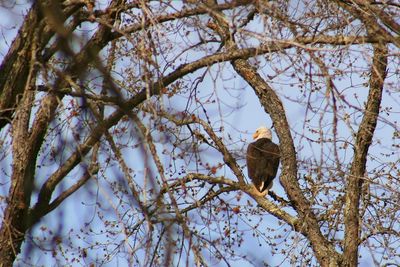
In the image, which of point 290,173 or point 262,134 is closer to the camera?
point 290,173

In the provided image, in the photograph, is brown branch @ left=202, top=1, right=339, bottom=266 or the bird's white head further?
the bird's white head

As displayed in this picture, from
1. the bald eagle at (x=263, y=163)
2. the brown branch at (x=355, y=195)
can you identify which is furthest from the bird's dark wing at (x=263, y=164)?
the brown branch at (x=355, y=195)

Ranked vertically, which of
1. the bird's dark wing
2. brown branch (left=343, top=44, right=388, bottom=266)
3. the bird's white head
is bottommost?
brown branch (left=343, top=44, right=388, bottom=266)

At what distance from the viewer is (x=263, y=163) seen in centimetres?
947

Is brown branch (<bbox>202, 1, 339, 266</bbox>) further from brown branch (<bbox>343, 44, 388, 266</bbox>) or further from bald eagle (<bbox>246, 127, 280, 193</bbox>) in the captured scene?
bald eagle (<bbox>246, 127, 280, 193</bbox>)

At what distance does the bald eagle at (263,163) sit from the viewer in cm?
897

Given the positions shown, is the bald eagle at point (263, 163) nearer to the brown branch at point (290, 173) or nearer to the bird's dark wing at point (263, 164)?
the bird's dark wing at point (263, 164)

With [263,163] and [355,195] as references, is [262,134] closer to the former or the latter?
[263,163]

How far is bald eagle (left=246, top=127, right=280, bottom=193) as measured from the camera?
29.4 feet

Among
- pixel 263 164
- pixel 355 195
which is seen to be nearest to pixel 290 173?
pixel 355 195

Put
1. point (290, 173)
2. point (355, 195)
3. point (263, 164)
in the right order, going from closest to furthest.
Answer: point (355, 195), point (290, 173), point (263, 164)

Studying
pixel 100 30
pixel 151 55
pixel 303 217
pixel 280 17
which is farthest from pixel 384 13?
pixel 303 217

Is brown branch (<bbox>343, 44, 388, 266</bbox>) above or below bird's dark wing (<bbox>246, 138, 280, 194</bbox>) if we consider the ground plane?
below

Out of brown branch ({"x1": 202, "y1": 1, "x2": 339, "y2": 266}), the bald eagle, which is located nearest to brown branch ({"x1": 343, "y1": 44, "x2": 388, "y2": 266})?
brown branch ({"x1": 202, "y1": 1, "x2": 339, "y2": 266})
